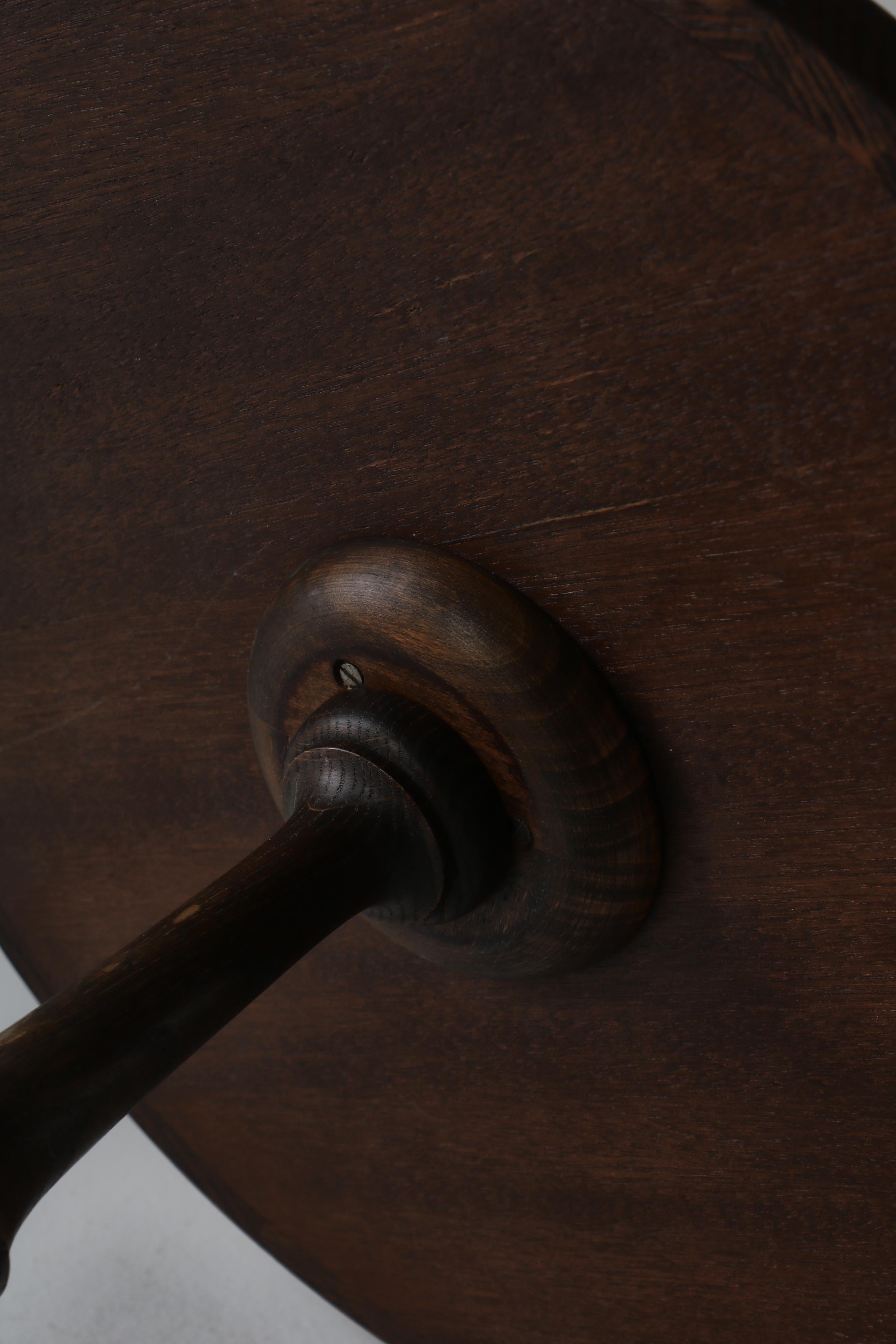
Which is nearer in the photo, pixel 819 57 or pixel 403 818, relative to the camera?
pixel 819 57

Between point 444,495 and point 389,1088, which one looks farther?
point 389,1088

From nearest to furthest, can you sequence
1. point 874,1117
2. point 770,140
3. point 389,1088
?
point 770,140 < point 874,1117 < point 389,1088

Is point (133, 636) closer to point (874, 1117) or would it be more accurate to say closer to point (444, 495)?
point (444, 495)

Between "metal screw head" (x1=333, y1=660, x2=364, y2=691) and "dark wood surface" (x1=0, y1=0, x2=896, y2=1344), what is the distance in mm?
35

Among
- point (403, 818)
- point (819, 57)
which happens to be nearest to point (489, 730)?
point (403, 818)

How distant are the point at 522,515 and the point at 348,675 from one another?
0.08 meters

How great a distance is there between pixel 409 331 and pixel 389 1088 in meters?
0.28

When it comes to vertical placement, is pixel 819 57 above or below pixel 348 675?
above

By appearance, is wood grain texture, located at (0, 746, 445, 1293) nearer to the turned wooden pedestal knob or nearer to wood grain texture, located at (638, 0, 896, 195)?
the turned wooden pedestal knob

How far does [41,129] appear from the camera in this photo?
12.2 inches

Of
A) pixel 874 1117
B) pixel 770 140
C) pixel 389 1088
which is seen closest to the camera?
pixel 770 140

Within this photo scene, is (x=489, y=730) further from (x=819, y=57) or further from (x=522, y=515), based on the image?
(x=819, y=57)

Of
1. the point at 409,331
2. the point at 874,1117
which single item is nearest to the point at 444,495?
the point at 409,331

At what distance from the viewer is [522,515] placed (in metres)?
0.30
